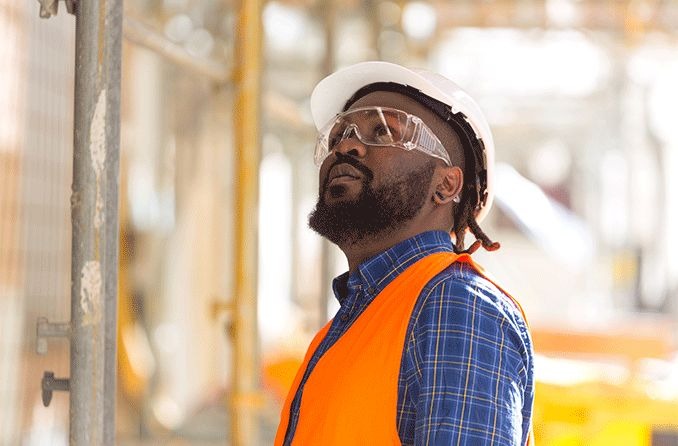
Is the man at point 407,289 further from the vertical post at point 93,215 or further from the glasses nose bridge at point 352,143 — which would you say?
the vertical post at point 93,215

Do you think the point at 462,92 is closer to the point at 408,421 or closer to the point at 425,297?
the point at 425,297

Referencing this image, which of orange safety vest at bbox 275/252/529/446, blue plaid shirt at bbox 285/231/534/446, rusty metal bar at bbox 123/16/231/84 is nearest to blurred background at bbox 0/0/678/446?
rusty metal bar at bbox 123/16/231/84

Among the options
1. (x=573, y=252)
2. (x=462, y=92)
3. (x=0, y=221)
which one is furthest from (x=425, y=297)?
(x=573, y=252)

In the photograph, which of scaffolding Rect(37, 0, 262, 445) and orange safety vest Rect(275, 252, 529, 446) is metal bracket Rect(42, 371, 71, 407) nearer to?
scaffolding Rect(37, 0, 262, 445)

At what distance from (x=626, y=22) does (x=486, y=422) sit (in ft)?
33.8

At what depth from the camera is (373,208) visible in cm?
253

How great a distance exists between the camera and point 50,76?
356 inches

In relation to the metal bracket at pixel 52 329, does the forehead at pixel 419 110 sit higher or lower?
higher

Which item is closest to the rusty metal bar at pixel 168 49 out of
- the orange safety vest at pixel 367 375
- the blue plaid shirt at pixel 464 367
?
the orange safety vest at pixel 367 375

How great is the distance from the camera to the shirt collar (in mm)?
2512

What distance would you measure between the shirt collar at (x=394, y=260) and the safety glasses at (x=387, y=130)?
21cm

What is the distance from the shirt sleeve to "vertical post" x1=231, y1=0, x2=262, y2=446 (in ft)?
8.23

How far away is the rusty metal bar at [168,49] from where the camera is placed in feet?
11.3

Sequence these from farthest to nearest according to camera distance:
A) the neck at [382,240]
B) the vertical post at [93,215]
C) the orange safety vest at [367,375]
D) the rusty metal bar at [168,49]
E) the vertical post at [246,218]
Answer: the vertical post at [246,218]
the rusty metal bar at [168,49]
the neck at [382,240]
the vertical post at [93,215]
the orange safety vest at [367,375]
